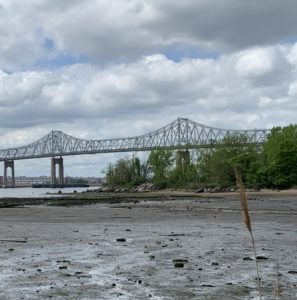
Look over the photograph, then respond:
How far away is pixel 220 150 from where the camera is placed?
12012cm

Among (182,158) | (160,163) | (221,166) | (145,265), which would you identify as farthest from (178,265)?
(182,158)

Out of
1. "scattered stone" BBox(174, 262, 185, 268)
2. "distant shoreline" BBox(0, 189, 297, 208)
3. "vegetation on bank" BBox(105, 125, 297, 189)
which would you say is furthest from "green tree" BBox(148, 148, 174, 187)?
"scattered stone" BBox(174, 262, 185, 268)

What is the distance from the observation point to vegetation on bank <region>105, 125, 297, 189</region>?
10325cm

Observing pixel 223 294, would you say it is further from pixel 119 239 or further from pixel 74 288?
pixel 119 239

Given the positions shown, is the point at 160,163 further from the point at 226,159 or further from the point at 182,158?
the point at 226,159

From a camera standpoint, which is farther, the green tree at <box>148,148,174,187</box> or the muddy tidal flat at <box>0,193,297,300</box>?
the green tree at <box>148,148,174,187</box>

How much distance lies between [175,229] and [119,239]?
5.43 meters

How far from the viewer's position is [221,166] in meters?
110

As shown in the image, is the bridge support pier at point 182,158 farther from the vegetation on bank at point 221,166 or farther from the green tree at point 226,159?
the green tree at point 226,159

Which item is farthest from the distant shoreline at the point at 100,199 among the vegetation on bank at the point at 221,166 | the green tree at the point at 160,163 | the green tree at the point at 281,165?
the green tree at the point at 160,163

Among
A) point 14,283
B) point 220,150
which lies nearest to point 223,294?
point 14,283

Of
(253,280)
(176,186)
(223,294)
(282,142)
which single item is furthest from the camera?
(176,186)

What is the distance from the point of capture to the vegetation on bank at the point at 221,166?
103 meters

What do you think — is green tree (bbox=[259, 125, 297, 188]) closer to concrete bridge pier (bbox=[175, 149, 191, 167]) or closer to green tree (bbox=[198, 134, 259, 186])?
green tree (bbox=[198, 134, 259, 186])
